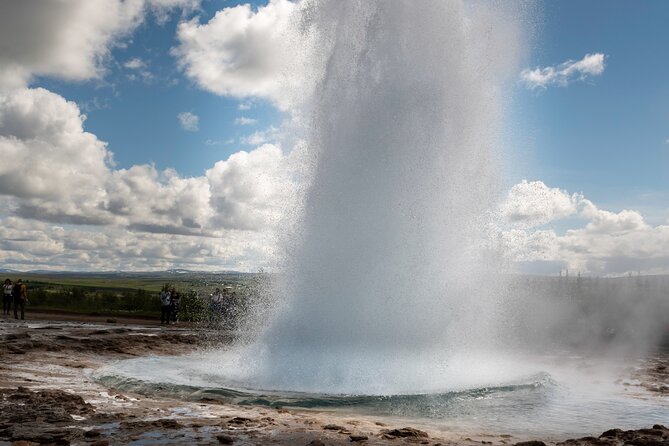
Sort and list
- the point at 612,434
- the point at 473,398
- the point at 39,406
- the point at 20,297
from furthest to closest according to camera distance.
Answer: the point at 20,297 < the point at 473,398 < the point at 39,406 < the point at 612,434

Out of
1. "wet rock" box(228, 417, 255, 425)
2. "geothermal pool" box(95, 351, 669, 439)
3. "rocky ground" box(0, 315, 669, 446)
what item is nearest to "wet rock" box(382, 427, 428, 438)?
"rocky ground" box(0, 315, 669, 446)

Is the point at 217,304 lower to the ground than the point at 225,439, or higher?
higher

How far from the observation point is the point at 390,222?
1229 centimetres

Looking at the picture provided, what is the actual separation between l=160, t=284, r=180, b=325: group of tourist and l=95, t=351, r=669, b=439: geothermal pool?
14.4 meters

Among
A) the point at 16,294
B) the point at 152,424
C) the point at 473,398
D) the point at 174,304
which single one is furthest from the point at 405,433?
the point at 16,294

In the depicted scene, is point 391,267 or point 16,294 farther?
point 16,294

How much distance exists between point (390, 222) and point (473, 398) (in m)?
4.15

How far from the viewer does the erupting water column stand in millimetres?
11461

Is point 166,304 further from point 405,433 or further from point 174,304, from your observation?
point 405,433

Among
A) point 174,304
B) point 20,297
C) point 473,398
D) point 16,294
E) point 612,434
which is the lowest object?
point 473,398

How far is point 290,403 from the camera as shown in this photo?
8.56 metres

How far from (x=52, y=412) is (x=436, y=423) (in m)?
4.93

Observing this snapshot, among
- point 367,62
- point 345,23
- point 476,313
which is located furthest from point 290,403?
point 345,23

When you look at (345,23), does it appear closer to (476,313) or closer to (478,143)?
(478,143)
